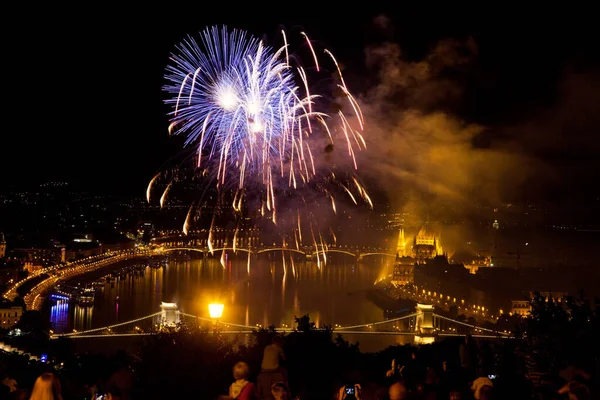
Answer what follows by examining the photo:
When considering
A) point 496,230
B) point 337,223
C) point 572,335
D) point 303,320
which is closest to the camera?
point 572,335

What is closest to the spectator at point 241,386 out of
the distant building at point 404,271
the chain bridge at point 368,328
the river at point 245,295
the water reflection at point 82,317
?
the chain bridge at point 368,328

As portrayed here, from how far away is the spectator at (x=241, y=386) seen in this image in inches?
63.4

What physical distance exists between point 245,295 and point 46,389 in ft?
57.6

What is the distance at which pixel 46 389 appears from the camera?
1.48 metres

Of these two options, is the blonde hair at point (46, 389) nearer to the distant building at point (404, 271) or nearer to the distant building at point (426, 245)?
the distant building at point (404, 271)

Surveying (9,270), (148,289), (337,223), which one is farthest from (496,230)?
(9,270)

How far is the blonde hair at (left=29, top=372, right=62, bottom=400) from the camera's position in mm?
1476

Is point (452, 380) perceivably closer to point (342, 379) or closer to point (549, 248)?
point (342, 379)

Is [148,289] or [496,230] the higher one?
[496,230]

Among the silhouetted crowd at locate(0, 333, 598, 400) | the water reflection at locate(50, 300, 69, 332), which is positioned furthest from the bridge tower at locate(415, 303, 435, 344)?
the silhouetted crowd at locate(0, 333, 598, 400)

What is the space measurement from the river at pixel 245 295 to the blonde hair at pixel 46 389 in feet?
37.2

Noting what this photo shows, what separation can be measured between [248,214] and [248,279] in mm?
19651

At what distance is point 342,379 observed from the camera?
6.74 ft

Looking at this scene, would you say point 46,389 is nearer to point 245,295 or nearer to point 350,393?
point 350,393
